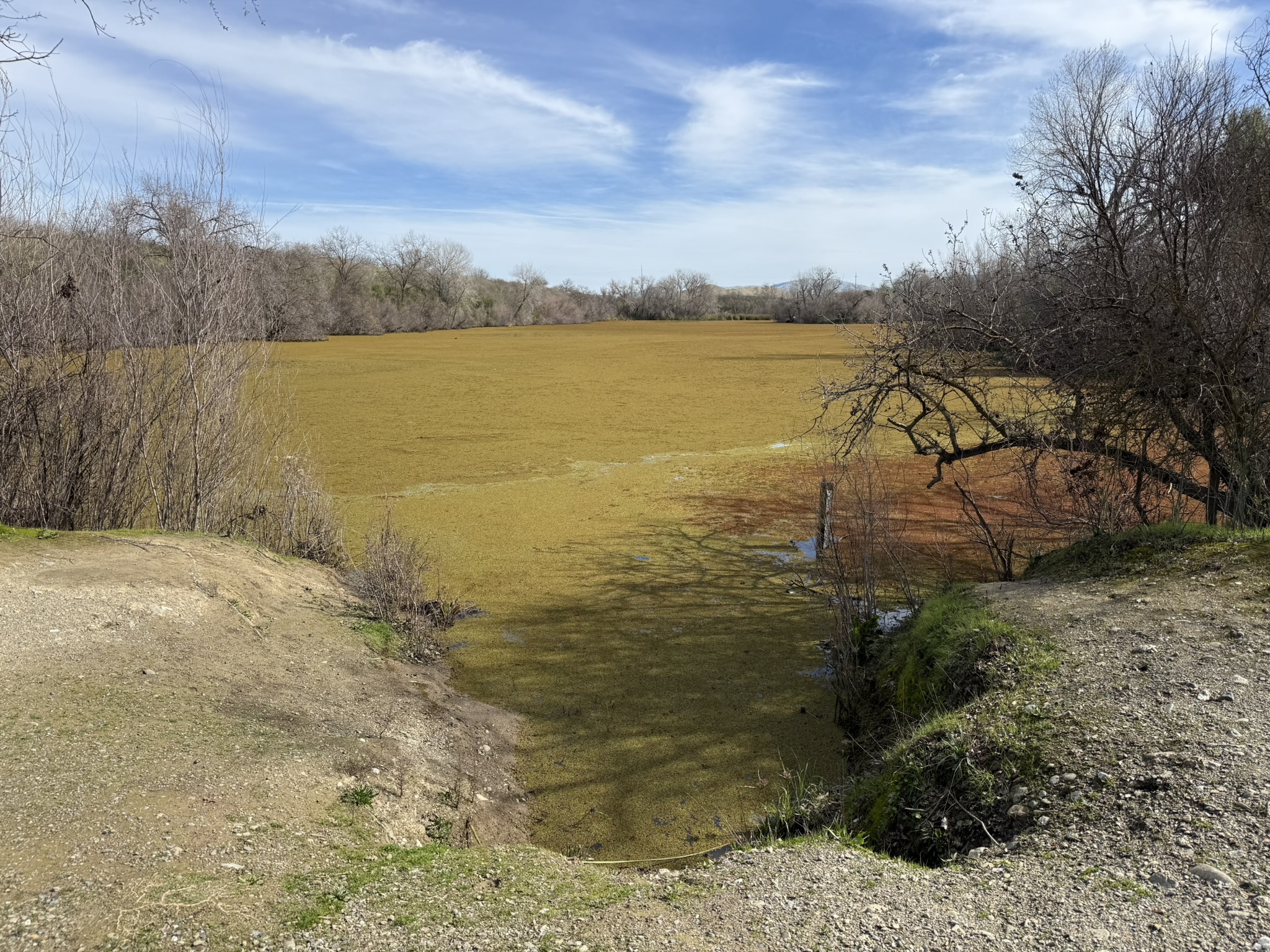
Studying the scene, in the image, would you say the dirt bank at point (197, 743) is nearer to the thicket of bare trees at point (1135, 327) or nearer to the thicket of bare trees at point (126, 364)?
the thicket of bare trees at point (126, 364)

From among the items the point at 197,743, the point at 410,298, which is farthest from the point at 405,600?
the point at 410,298

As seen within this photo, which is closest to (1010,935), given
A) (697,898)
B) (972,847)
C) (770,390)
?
(972,847)

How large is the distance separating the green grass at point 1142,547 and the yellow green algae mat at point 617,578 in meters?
1.83

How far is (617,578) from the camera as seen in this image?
8.14 m

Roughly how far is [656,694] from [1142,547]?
10.7 feet

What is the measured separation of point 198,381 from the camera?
7082 millimetres

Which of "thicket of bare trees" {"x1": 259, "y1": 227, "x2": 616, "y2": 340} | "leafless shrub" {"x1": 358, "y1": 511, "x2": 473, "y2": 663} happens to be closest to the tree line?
"thicket of bare trees" {"x1": 259, "y1": 227, "x2": 616, "y2": 340}

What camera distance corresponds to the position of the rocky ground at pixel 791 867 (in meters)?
2.61

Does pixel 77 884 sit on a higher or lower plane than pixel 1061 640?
lower

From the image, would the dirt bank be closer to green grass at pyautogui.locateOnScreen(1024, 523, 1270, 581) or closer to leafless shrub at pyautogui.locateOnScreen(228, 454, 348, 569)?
leafless shrub at pyautogui.locateOnScreen(228, 454, 348, 569)

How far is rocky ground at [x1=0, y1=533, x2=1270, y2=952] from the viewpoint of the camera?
2.61m

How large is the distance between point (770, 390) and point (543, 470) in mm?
10359

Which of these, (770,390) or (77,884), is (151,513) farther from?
(770,390)

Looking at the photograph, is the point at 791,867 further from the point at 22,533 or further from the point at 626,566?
the point at 22,533
